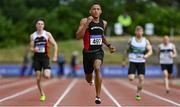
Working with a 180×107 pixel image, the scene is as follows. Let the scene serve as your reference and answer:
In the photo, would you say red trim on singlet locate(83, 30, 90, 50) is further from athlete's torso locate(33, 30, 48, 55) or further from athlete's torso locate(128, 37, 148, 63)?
athlete's torso locate(128, 37, 148, 63)

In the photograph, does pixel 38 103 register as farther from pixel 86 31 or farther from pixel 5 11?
pixel 5 11

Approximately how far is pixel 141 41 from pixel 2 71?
29.8m

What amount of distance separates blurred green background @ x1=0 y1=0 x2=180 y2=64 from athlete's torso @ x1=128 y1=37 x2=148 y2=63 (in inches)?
1344

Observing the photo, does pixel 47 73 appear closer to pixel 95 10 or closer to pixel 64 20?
pixel 95 10

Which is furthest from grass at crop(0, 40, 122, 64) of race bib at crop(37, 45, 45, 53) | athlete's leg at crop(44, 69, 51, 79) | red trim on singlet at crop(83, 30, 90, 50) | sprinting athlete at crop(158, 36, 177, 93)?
red trim on singlet at crop(83, 30, 90, 50)

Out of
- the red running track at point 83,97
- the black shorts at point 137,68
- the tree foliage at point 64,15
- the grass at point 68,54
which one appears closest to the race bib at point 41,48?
the red running track at point 83,97

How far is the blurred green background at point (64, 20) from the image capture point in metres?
57.8

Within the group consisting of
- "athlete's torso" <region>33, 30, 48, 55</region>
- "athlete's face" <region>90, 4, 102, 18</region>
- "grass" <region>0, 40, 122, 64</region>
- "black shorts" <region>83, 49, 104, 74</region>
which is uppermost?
"athlete's face" <region>90, 4, 102, 18</region>

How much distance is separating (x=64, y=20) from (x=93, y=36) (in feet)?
224

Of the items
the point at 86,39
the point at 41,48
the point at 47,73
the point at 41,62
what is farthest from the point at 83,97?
the point at 86,39

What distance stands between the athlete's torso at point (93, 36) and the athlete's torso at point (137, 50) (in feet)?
12.5

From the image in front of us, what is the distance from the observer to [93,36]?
14.1 metres

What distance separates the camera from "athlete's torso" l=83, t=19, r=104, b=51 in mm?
14000

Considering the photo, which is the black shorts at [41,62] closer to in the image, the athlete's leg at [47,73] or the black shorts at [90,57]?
the athlete's leg at [47,73]
